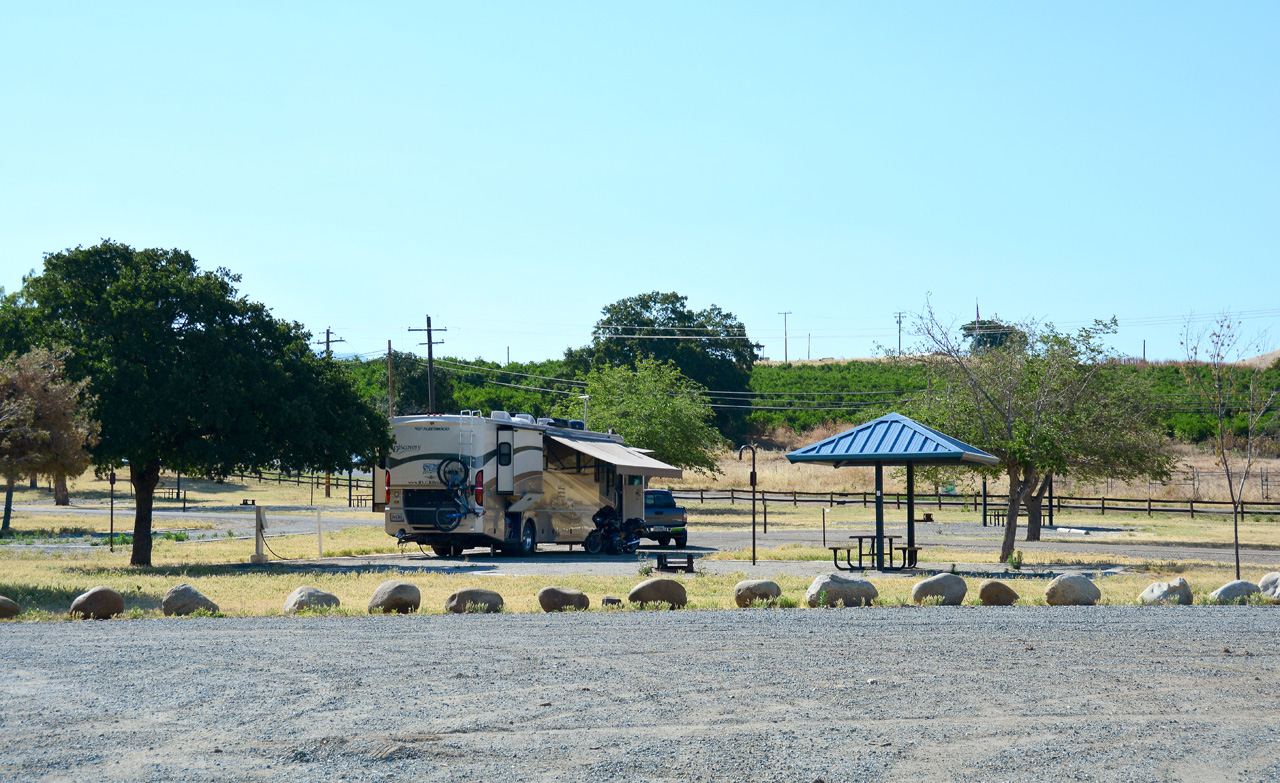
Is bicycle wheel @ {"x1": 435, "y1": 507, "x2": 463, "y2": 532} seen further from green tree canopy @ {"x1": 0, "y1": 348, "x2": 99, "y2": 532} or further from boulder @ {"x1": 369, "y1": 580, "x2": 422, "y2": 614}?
boulder @ {"x1": 369, "y1": 580, "x2": 422, "y2": 614}

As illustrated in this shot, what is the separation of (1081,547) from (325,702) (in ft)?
79.4

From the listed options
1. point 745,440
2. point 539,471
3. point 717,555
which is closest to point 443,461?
point 539,471

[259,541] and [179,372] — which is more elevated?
[179,372]

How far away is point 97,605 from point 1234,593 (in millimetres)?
12445

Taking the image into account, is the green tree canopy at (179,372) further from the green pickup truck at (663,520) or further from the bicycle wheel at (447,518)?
the green pickup truck at (663,520)

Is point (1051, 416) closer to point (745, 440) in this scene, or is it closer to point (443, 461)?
point (443, 461)

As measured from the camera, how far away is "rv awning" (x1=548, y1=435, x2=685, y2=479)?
24.0 m

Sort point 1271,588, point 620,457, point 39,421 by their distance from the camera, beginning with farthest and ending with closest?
point 620,457 < point 39,421 < point 1271,588

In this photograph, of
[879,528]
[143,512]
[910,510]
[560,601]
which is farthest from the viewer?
[910,510]

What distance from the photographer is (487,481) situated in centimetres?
2202

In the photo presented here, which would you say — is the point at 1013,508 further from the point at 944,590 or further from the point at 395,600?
the point at 395,600

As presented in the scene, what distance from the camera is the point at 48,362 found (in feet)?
55.8

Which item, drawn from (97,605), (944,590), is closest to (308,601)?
(97,605)

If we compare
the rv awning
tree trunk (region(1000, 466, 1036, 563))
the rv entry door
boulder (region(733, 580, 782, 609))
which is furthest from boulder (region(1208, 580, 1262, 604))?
the rv entry door
